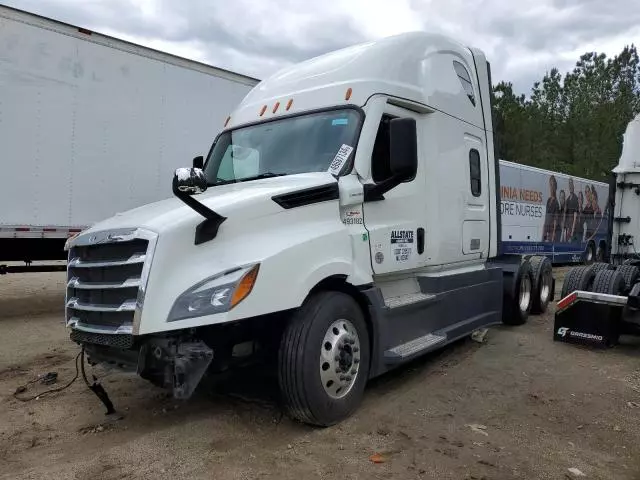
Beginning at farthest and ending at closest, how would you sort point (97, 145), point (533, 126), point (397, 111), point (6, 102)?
1. point (533, 126)
2. point (97, 145)
3. point (6, 102)
4. point (397, 111)

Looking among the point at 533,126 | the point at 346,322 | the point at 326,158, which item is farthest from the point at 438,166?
the point at 533,126

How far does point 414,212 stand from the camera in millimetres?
5402

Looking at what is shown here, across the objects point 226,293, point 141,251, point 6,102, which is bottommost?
point 226,293

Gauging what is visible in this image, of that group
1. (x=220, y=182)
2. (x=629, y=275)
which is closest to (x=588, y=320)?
(x=629, y=275)

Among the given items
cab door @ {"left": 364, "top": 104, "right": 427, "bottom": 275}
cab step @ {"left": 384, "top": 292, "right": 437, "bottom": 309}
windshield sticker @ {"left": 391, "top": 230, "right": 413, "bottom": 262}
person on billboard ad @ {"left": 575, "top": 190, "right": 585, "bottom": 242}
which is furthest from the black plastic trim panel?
person on billboard ad @ {"left": 575, "top": 190, "right": 585, "bottom": 242}

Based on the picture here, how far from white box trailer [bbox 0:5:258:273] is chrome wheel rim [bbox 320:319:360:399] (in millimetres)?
5576

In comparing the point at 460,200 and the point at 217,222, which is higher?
the point at 460,200

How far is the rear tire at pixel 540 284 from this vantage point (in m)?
8.91

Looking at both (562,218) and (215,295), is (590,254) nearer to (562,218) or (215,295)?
(562,218)

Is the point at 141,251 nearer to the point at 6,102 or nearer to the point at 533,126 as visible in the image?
the point at 6,102

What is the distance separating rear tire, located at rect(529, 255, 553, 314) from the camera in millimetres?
8906

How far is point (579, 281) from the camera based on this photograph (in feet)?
24.8

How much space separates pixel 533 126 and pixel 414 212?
1183 inches

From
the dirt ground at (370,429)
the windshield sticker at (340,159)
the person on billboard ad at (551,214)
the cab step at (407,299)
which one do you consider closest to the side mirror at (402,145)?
the windshield sticker at (340,159)
